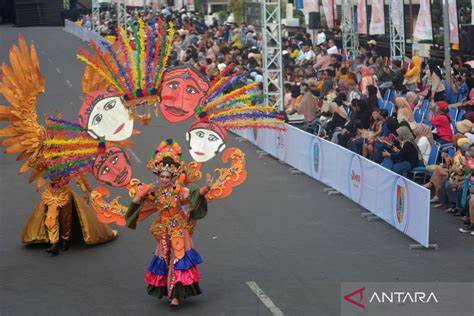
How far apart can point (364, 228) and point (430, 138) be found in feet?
10.6

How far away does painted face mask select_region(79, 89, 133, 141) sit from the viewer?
12344 millimetres

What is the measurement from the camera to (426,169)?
1755cm

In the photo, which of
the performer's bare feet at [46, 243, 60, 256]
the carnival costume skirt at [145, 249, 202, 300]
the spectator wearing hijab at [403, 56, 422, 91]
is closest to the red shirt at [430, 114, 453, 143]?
the spectator wearing hijab at [403, 56, 422, 91]

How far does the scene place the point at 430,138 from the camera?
18453 mm

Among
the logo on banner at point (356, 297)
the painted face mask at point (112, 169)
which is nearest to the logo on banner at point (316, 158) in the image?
the logo on banner at point (356, 297)

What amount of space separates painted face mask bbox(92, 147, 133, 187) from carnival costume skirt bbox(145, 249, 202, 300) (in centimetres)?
104

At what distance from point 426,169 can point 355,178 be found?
1172 millimetres

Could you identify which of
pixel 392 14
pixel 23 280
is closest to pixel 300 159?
pixel 23 280

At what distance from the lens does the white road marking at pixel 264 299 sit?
11.8m

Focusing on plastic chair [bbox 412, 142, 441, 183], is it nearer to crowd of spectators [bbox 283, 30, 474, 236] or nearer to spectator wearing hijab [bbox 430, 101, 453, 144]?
crowd of spectators [bbox 283, 30, 474, 236]

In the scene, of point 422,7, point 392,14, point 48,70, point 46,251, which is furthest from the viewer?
point 48,70

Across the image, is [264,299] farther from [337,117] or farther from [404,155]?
[337,117]

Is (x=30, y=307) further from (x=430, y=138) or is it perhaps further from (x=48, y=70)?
(x=48, y=70)

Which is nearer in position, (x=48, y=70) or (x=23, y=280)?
(x=23, y=280)
